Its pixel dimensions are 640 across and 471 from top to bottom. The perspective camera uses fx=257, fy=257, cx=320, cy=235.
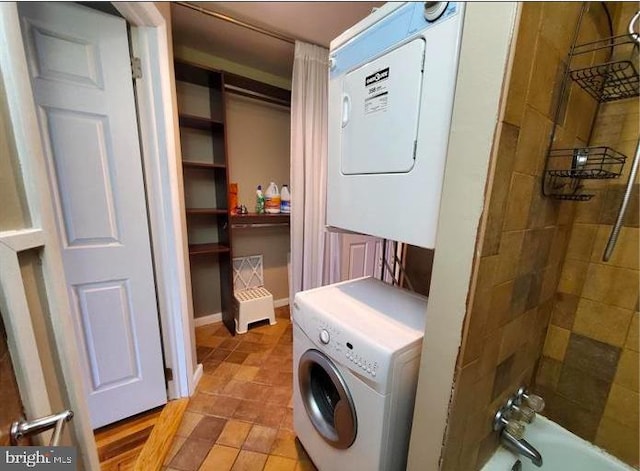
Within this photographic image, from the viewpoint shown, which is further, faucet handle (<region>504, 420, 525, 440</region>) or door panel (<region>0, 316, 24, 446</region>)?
faucet handle (<region>504, 420, 525, 440</region>)

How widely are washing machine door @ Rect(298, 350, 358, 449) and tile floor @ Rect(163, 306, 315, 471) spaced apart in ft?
1.27

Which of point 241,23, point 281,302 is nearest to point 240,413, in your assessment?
point 281,302

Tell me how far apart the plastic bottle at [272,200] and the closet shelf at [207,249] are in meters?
0.53

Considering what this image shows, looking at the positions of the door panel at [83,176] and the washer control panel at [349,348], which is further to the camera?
the door panel at [83,176]

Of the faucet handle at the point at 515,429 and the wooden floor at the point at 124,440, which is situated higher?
the faucet handle at the point at 515,429

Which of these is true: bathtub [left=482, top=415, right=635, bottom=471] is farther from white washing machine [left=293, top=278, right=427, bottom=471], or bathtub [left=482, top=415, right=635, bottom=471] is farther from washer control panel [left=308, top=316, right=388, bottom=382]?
washer control panel [left=308, top=316, right=388, bottom=382]

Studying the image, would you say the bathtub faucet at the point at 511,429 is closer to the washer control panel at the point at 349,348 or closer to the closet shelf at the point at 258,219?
the washer control panel at the point at 349,348

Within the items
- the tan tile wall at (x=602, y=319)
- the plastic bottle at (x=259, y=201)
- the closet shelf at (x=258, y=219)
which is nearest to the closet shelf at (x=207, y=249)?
the closet shelf at (x=258, y=219)

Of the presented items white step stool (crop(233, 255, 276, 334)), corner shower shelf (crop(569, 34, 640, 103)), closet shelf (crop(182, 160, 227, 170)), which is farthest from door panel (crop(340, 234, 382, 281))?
corner shower shelf (crop(569, 34, 640, 103))

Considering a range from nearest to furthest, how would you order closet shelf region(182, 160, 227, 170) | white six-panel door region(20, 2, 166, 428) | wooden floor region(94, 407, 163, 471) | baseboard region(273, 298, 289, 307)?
white six-panel door region(20, 2, 166, 428) < wooden floor region(94, 407, 163, 471) < closet shelf region(182, 160, 227, 170) < baseboard region(273, 298, 289, 307)

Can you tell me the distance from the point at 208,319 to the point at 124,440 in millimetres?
1136

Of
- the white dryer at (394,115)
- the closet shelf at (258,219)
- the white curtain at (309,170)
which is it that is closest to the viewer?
the white dryer at (394,115)

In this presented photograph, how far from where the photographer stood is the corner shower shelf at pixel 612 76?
747 millimetres

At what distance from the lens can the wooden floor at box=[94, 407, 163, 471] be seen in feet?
3.96
